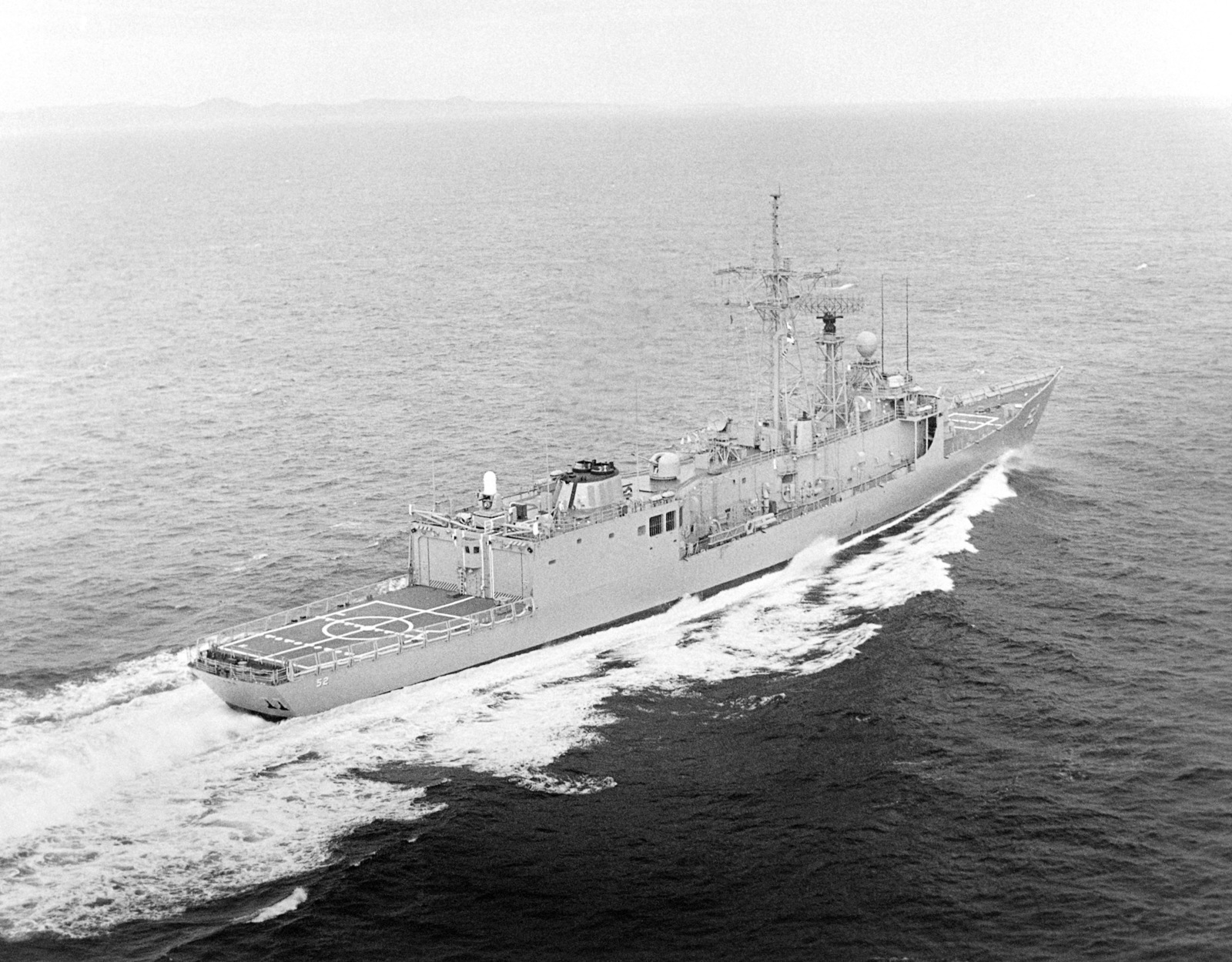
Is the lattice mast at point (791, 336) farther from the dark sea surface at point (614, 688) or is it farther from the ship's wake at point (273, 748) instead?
the ship's wake at point (273, 748)

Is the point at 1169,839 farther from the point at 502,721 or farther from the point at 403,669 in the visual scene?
the point at 403,669

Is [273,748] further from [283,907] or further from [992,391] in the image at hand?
[992,391]

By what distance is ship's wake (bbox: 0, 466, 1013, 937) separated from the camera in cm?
3216

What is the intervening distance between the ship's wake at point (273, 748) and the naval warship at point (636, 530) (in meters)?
0.93

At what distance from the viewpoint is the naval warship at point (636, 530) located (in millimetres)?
42312

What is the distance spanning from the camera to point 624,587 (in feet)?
158

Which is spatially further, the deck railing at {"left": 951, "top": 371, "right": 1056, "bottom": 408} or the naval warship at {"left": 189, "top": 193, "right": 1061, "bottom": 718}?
the deck railing at {"left": 951, "top": 371, "right": 1056, "bottom": 408}

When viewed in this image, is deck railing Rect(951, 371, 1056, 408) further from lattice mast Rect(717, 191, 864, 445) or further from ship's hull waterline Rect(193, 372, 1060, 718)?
lattice mast Rect(717, 191, 864, 445)

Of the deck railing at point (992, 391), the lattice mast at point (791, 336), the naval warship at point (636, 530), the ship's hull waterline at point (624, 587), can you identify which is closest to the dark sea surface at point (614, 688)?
the ship's hull waterline at point (624, 587)

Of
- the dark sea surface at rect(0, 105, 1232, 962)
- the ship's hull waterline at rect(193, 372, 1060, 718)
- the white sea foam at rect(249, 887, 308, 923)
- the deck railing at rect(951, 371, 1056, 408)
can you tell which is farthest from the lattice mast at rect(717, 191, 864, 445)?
the white sea foam at rect(249, 887, 308, 923)

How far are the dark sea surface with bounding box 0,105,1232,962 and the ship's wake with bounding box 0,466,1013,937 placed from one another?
0.14 metres

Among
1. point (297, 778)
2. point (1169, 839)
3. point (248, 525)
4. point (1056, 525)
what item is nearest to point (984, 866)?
point (1169, 839)

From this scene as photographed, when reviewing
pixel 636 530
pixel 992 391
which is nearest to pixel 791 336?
pixel 636 530

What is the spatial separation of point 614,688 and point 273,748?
10.1 m
